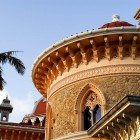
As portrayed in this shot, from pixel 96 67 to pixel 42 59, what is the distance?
2351 mm

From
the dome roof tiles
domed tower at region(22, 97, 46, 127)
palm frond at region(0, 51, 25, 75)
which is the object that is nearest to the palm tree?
palm frond at region(0, 51, 25, 75)

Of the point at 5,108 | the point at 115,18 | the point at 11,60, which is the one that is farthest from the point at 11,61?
→ the point at 5,108

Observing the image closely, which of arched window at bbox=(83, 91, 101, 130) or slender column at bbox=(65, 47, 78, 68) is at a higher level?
slender column at bbox=(65, 47, 78, 68)

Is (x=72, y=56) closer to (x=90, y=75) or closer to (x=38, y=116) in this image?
(x=90, y=75)

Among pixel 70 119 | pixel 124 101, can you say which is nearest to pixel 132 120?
pixel 124 101

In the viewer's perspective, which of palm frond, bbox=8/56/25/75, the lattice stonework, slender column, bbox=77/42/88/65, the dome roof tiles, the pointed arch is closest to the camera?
palm frond, bbox=8/56/25/75

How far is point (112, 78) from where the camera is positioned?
13898mm

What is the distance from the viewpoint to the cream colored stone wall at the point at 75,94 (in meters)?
13.6

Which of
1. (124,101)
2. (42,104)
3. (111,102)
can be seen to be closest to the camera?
(124,101)

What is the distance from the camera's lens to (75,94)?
1430 centimetres

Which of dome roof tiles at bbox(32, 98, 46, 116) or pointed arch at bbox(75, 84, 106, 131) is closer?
pointed arch at bbox(75, 84, 106, 131)

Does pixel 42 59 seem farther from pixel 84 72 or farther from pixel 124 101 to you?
pixel 124 101

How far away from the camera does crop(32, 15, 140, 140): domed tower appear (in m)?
13.7

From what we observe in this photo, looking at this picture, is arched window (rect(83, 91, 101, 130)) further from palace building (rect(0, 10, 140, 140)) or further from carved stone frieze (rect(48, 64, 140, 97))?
carved stone frieze (rect(48, 64, 140, 97))
